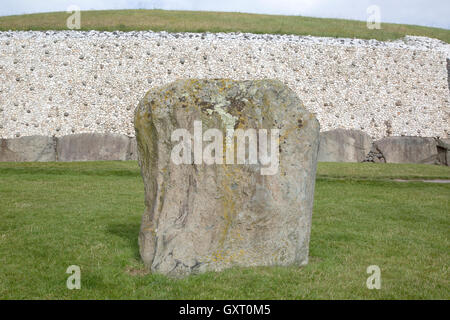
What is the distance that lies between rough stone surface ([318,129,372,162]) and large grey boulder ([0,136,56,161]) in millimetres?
13606

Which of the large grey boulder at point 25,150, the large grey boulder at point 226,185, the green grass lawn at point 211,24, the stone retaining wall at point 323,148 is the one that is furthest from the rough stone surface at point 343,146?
the large grey boulder at point 226,185

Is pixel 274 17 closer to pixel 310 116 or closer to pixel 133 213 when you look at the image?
pixel 133 213

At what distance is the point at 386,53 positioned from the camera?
28781mm

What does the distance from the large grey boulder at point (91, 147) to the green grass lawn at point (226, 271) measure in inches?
334

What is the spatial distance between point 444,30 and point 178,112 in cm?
3537

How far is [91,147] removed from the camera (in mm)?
22594

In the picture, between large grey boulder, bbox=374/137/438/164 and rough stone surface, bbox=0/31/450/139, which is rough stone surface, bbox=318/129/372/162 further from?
rough stone surface, bbox=0/31/450/139

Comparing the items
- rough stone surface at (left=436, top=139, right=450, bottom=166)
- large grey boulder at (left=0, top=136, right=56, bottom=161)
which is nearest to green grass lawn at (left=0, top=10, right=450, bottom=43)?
large grey boulder at (left=0, top=136, right=56, bottom=161)

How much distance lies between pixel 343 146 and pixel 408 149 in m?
3.61

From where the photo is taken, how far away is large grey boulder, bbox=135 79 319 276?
5.88m

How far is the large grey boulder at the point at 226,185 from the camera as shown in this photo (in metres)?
5.88
